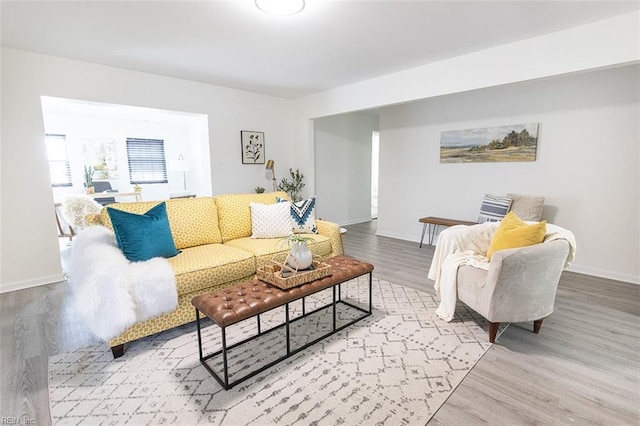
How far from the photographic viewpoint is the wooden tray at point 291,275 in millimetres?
1949

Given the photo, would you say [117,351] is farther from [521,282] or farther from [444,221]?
[444,221]

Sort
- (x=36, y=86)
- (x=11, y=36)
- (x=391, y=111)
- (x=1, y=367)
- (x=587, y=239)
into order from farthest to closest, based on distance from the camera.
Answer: (x=391, y=111) < (x=587, y=239) < (x=36, y=86) < (x=11, y=36) < (x=1, y=367)

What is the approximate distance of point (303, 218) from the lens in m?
3.29

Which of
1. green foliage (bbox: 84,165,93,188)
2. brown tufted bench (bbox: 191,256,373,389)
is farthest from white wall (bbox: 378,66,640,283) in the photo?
green foliage (bbox: 84,165,93,188)

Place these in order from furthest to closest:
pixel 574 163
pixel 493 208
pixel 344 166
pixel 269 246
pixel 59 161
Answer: pixel 344 166 < pixel 59 161 < pixel 493 208 < pixel 574 163 < pixel 269 246

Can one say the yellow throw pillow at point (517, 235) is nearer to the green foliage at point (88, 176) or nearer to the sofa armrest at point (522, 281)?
the sofa armrest at point (522, 281)

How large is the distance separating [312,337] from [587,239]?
3321 mm

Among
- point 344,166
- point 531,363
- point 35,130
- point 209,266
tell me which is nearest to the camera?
point 531,363

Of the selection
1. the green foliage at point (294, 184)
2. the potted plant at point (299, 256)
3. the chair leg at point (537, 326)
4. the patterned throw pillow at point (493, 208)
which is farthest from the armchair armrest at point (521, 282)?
the green foliage at point (294, 184)

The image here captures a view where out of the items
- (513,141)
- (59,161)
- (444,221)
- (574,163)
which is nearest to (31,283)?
(59,161)

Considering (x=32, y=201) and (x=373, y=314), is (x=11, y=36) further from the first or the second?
(x=373, y=314)

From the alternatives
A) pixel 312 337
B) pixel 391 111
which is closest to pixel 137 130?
pixel 391 111

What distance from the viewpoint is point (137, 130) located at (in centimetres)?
682

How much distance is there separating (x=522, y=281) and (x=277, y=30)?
2.70 metres
